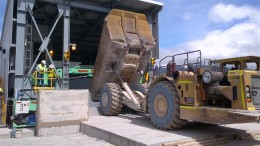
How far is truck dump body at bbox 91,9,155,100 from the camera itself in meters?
9.52

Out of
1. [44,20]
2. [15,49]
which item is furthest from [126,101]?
[44,20]

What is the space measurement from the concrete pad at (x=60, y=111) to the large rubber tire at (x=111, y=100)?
106cm

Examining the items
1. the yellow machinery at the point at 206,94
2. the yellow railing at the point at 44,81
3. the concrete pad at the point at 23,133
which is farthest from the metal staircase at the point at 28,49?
the yellow machinery at the point at 206,94

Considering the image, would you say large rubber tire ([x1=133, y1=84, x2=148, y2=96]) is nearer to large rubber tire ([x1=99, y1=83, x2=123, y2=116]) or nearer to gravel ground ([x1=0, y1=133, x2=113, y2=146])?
large rubber tire ([x1=99, y1=83, x2=123, y2=116])

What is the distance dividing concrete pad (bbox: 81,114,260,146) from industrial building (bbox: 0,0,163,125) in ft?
11.5

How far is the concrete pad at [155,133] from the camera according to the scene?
18.3ft

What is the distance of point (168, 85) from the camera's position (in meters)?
6.65

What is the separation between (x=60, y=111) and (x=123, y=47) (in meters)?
2.92

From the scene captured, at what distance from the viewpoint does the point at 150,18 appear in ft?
41.5

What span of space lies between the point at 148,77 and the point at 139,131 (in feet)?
18.8

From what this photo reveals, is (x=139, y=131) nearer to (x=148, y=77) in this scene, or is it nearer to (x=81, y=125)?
(x=81, y=125)

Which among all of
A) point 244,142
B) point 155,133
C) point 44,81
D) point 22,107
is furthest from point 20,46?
point 244,142

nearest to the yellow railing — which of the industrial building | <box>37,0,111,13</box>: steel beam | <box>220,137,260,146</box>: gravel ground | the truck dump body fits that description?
the industrial building

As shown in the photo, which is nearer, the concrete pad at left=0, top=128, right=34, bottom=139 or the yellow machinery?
the yellow machinery
